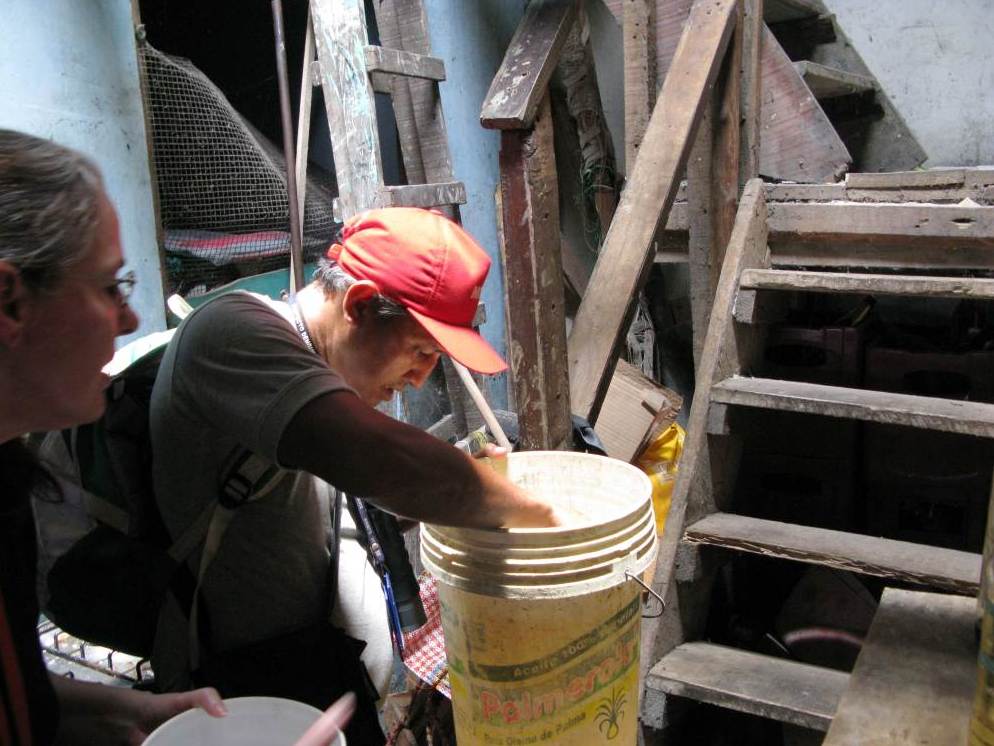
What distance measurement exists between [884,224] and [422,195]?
1.66 meters

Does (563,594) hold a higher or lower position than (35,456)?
lower

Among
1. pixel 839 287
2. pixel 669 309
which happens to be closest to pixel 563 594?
pixel 839 287

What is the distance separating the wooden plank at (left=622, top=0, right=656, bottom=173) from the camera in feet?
10.8

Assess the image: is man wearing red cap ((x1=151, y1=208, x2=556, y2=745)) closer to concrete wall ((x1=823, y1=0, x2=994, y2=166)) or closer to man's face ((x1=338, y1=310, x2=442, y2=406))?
man's face ((x1=338, y1=310, x2=442, y2=406))

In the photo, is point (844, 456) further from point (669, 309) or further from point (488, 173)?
point (488, 173)

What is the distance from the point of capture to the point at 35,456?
1.33 m

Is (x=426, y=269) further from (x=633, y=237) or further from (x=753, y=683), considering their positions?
(x=753, y=683)

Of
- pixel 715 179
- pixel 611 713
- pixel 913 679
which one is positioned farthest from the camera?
pixel 715 179

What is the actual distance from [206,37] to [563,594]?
5.05 metres

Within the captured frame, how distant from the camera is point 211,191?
Result: 12.9ft

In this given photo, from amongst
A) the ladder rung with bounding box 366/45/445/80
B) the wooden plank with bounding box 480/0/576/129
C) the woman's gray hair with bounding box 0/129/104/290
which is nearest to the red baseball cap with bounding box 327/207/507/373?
the woman's gray hair with bounding box 0/129/104/290

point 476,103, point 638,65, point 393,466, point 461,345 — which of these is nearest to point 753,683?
point 461,345

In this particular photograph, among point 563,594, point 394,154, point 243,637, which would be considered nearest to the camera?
point 563,594

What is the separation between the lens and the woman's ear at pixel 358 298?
1692 mm
